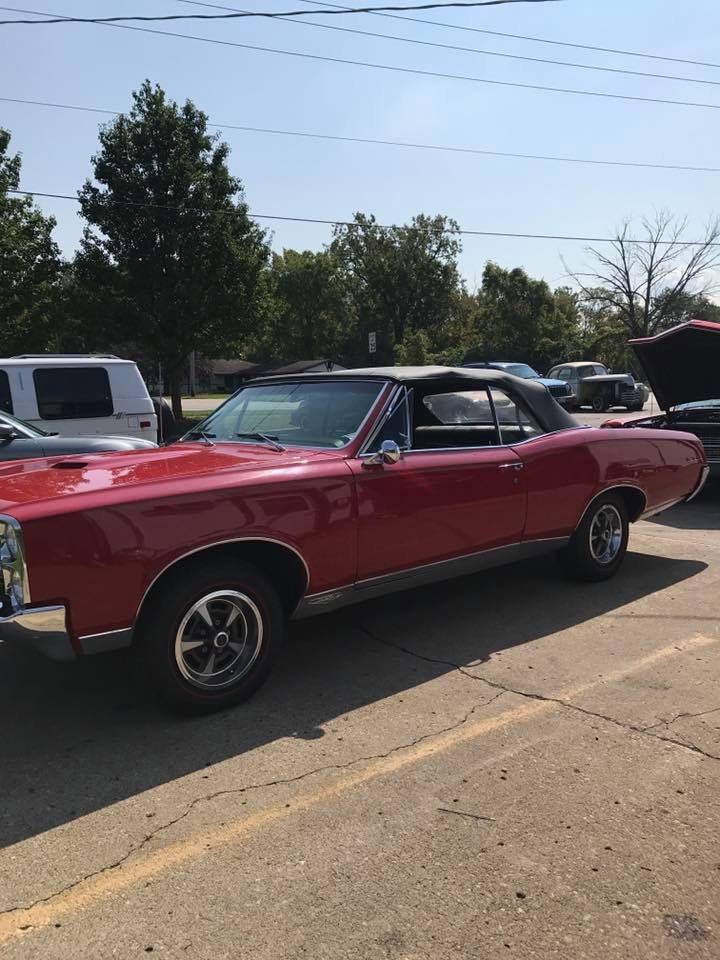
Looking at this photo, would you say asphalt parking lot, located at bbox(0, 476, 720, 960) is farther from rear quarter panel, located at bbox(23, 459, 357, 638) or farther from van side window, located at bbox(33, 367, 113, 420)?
van side window, located at bbox(33, 367, 113, 420)

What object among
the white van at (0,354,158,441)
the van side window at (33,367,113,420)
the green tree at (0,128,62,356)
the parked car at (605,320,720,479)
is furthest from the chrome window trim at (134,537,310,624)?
the green tree at (0,128,62,356)

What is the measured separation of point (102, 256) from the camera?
25.7 metres

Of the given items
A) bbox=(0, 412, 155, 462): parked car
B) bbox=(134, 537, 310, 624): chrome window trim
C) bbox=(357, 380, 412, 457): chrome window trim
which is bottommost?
bbox=(134, 537, 310, 624): chrome window trim

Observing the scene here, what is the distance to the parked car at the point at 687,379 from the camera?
8203 mm

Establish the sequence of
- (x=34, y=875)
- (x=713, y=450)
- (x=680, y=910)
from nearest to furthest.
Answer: (x=680, y=910), (x=34, y=875), (x=713, y=450)

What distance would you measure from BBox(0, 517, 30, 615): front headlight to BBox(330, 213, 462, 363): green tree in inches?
2768

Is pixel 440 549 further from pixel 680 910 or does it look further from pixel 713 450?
pixel 713 450

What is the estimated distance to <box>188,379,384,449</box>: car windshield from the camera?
4309 mm

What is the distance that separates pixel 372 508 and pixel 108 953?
7.63ft

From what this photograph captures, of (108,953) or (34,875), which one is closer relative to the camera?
(108,953)

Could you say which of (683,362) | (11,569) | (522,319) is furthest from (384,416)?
(522,319)

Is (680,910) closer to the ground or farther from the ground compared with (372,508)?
closer to the ground

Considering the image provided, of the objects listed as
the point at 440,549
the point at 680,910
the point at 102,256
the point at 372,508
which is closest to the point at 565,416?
the point at 440,549

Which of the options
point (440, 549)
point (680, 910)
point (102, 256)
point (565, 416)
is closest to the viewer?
point (680, 910)
